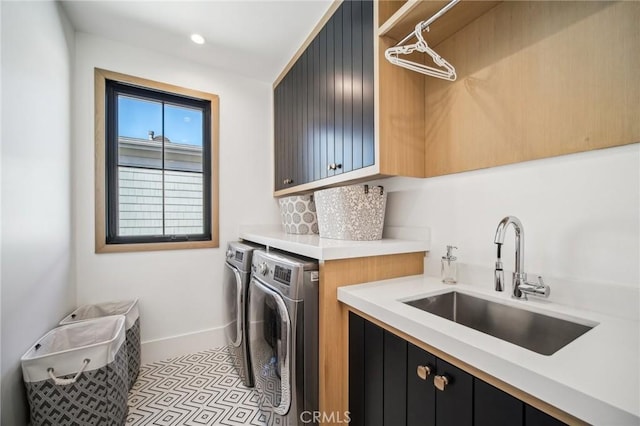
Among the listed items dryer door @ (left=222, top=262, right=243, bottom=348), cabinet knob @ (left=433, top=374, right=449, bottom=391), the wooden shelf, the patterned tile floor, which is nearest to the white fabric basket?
the patterned tile floor

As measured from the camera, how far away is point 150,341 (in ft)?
6.56

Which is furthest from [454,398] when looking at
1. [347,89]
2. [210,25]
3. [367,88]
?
[210,25]

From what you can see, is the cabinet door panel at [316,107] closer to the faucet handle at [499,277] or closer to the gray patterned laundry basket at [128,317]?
the faucet handle at [499,277]

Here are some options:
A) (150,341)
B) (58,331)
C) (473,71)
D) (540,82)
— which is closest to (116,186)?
(58,331)

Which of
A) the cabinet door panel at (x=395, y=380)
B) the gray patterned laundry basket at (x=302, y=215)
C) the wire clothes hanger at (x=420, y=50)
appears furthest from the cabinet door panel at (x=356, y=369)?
the wire clothes hanger at (x=420, y=50)

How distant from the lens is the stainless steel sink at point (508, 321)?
87cm

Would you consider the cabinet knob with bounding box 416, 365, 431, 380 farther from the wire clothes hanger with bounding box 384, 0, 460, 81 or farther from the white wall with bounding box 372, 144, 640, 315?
the wire clothes hanger with bounding box 384, 0, 460, 81

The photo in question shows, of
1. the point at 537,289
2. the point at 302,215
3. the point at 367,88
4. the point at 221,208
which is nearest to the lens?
the point at 537,289

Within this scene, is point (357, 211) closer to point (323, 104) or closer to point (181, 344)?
point (323, 104)

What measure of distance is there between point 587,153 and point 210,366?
2.49 meters

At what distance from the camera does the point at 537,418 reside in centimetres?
54

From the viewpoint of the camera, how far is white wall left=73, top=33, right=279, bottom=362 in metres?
1.84

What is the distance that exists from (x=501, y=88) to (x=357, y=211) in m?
0.85

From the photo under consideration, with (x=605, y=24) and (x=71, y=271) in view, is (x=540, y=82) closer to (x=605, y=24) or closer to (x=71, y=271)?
(x=605, y=24)
